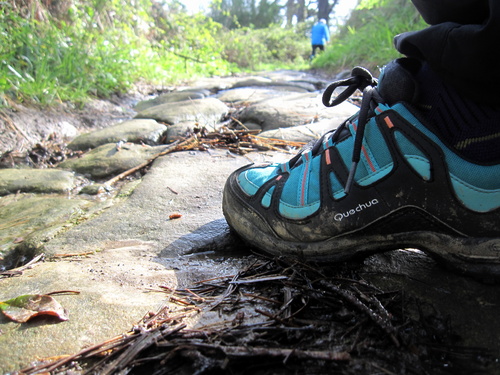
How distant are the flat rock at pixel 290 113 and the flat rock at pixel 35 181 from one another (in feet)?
5.27

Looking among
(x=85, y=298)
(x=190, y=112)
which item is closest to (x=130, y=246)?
(x=85, y=298)

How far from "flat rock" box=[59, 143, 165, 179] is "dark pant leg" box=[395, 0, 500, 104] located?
1915 mm

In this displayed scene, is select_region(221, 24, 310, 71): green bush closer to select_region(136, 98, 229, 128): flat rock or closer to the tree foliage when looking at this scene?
the tree foliage

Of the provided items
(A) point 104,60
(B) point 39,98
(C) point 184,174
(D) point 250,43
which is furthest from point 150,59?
(D) point 250,43

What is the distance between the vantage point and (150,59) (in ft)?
22.1

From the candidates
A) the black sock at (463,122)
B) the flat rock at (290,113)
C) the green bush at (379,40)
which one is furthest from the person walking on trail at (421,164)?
the green bush at (379,40)

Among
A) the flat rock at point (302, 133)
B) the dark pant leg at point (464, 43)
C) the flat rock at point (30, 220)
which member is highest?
the dark pant leg at point (464, 43)

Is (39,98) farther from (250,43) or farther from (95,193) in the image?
(250,43)

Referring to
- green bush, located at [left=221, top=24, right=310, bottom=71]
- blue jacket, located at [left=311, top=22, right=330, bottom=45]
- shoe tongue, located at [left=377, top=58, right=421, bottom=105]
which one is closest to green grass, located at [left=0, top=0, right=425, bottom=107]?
shoe tongue, located at [left=377, top=58, right=421, bottom=105]

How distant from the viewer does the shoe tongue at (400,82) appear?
1.06 metres

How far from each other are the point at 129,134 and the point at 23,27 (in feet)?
6.01

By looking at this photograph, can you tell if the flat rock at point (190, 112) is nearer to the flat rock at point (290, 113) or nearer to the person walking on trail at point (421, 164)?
the flat rock at point (290, 113)

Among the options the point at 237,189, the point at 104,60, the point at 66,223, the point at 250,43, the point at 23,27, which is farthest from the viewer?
the point at 250,43

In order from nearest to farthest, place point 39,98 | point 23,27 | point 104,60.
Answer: point 39,98 → point 23,27 → point 104,60
